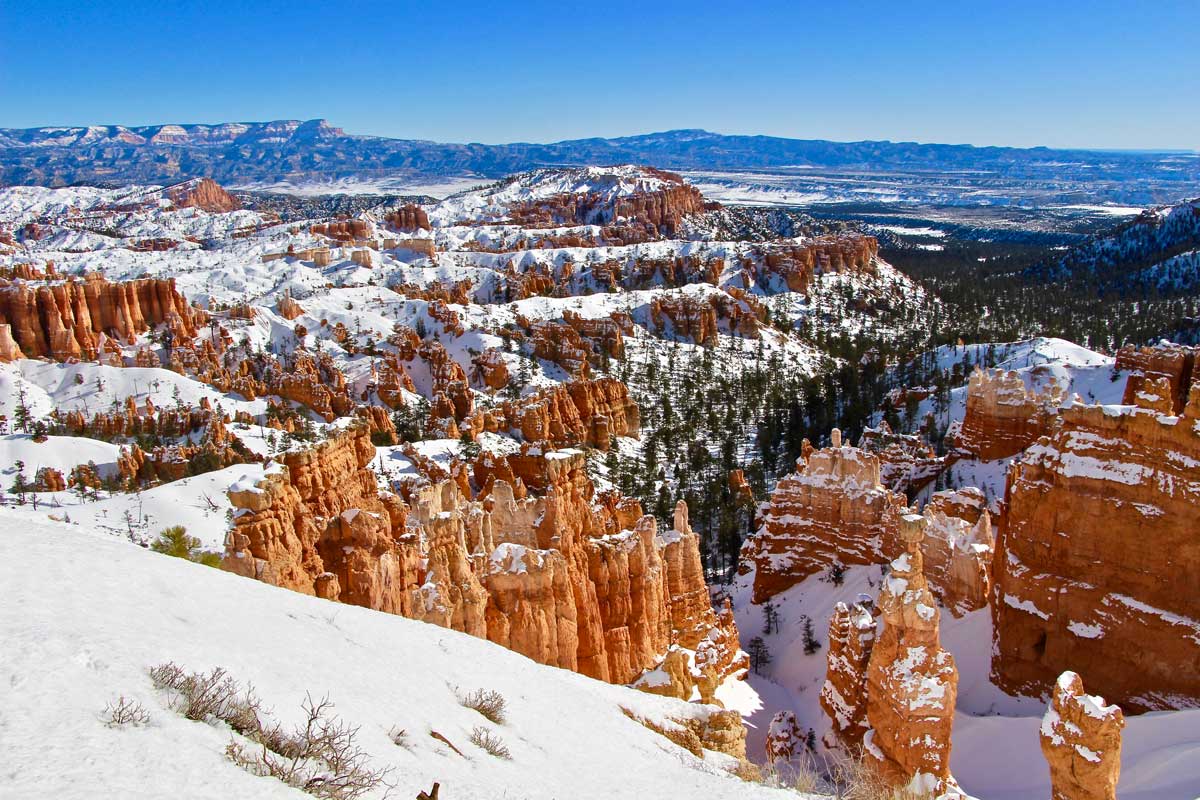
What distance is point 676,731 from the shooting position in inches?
420

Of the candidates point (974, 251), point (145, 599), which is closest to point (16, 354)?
point (145, 599)

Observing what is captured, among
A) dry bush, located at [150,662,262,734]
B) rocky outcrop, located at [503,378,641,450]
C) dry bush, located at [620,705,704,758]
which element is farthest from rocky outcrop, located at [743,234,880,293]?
dry bush, located at [150,662,262,734]

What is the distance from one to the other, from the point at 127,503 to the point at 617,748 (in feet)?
93.9

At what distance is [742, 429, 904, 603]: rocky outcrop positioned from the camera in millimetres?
26797

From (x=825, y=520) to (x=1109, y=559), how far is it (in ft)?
36.9

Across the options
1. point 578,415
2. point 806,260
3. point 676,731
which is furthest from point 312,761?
point 806,260

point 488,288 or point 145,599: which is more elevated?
point 145,599

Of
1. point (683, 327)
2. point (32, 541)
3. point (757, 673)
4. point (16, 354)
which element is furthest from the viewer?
point (683, 327)

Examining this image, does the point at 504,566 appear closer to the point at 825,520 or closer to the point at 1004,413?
the point at 825,520

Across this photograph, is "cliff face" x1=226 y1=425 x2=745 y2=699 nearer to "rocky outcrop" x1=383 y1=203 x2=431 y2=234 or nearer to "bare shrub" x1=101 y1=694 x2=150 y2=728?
"bare shrub" x1=101 y1=694 x2=150 y2=728

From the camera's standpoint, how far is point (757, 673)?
24312mm

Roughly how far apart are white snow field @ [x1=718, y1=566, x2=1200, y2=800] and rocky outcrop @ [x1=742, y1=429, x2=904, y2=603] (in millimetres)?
711

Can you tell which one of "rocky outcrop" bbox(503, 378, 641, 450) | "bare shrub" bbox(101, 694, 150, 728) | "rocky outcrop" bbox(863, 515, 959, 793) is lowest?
"rocky outcrop" bbox(503, 378, 641, 450)

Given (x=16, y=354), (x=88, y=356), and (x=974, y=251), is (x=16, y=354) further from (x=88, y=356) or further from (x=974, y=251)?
(x=974, y=251)
